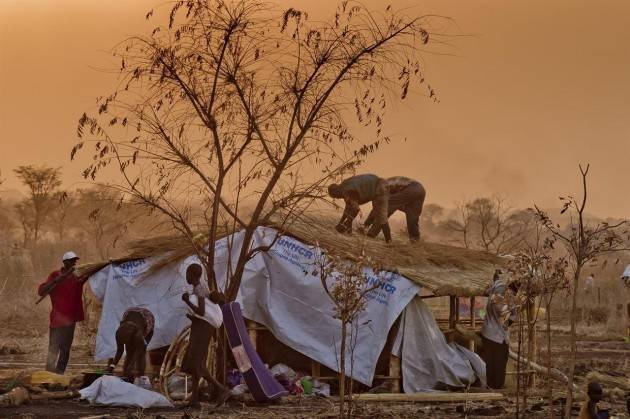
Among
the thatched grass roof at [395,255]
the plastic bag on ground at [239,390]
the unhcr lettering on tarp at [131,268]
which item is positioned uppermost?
the thatched grass roof at [395,255]

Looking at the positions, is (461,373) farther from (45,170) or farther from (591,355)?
(45,170)

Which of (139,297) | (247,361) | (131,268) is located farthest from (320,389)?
(131,268)

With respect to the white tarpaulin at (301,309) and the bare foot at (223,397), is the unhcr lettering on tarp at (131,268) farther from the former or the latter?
the bare foot at (223,397)

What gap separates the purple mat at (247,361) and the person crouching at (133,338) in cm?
123

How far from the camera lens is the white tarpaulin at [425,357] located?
14070 millimetres

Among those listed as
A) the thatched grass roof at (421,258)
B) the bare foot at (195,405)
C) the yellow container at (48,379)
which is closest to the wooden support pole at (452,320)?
the thatched grass roof at (421,258)

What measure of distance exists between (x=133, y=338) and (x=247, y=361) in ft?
5.26

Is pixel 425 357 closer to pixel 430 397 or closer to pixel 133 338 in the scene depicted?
pixel 430 397

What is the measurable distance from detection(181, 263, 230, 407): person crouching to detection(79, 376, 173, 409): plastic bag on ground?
44 cm

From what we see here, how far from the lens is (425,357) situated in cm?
1420

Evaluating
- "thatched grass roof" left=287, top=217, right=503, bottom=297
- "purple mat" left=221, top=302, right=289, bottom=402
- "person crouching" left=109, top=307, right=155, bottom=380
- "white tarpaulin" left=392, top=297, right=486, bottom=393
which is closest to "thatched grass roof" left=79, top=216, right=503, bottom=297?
"thatched grass roof" left=287, top=217, right=503, bottom=297

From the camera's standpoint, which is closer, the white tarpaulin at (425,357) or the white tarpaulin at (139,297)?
the white tarpaulin at (425,357)

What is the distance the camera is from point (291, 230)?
47.4 feet

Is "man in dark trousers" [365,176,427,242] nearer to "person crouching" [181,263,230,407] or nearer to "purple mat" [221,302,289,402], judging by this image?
"purple mat" [221,302,289,402]
